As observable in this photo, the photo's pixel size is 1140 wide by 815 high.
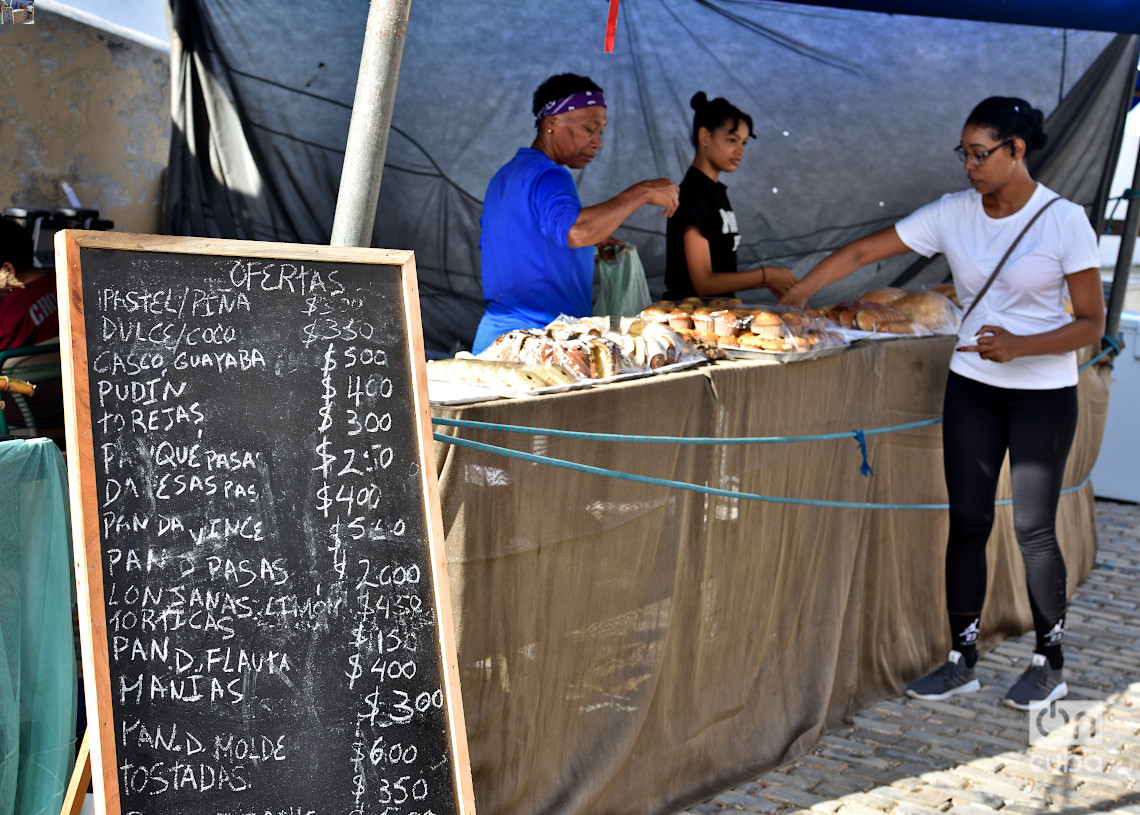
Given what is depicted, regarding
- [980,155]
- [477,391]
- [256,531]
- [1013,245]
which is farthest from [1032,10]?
[256,531]

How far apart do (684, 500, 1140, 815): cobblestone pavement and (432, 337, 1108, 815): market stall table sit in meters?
0.12

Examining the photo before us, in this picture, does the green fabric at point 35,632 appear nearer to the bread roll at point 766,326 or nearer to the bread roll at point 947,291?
the bread roll at point 766,326

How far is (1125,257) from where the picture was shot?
18.0 feet

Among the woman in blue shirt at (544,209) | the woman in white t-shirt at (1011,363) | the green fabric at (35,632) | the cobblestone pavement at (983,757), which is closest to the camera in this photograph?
the green fabric at (35,632)

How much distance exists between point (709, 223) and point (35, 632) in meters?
2.84

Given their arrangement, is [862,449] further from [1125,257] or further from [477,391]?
[1125,257]

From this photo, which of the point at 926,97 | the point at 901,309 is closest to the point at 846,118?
the point at 926,97

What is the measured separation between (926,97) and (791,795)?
4.21 meters

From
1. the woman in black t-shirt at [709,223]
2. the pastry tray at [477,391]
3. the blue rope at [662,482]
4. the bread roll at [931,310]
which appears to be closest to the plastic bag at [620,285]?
the woman in black t-shirt at [709,223]

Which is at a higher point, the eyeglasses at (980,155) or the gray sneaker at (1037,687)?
the eyeglasses at (980,155)

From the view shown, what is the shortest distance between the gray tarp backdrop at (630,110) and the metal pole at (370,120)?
122 inches

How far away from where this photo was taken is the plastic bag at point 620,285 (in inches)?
177

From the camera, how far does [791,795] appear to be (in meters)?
3.22

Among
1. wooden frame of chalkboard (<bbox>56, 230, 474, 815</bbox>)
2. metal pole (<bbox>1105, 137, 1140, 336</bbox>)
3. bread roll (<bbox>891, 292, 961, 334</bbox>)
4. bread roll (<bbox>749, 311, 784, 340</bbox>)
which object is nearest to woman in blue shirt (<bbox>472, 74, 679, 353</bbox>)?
bread roll (<bbox>749, 311, 784, 340</bbox>)
